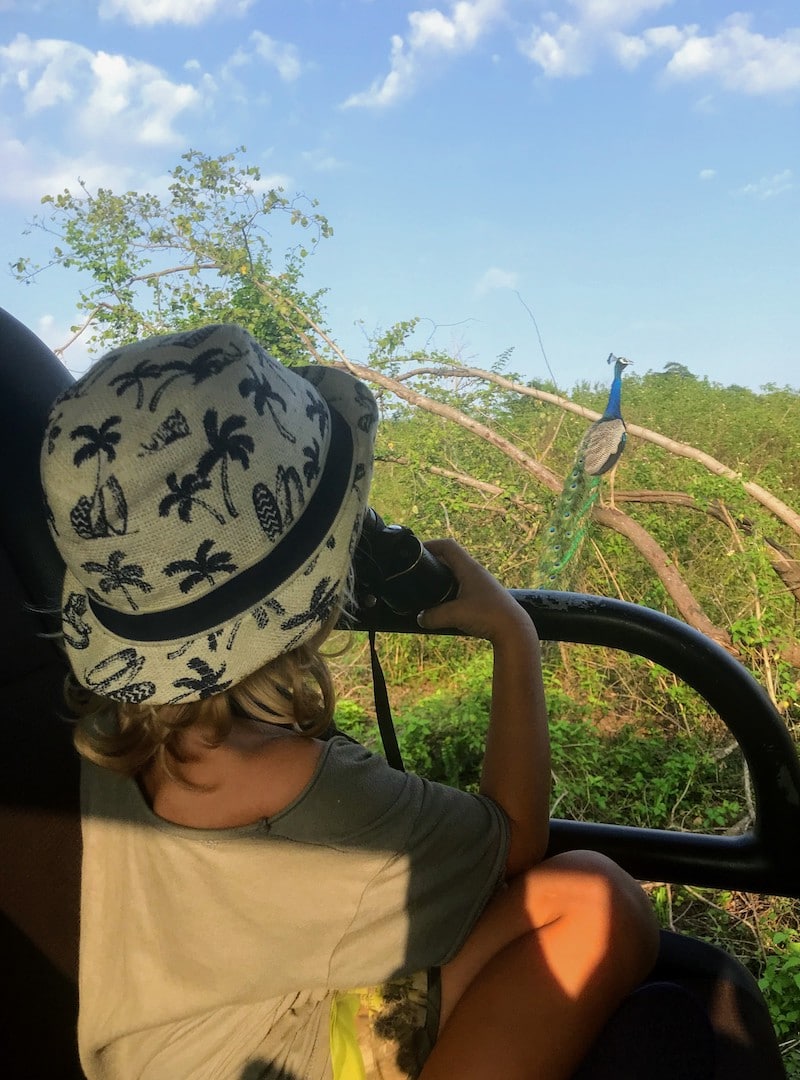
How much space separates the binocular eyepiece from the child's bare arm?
0.08 ft

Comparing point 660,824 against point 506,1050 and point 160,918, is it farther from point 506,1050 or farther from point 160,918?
point 160,918

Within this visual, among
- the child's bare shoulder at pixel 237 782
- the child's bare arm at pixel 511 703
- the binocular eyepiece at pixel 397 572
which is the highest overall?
the binocular eyepiece at pixel 397 572

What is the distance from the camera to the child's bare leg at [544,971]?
91 centimetres

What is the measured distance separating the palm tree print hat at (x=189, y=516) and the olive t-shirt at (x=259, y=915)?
16 cm

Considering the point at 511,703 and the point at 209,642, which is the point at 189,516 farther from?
the point at 511,703

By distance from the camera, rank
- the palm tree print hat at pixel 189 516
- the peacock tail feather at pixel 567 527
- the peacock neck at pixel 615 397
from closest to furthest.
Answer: the palm tree print hat at pixel 189 516, the peacock tail feather at pixel 567 527, the peacock neck at pixel 615 397

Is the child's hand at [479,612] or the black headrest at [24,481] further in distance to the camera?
the child's hand at [479,612]

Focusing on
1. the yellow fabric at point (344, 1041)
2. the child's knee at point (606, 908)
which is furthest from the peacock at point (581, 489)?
the yellow fabric at point (344, 1041)

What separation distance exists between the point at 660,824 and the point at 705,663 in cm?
141

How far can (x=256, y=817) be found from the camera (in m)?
0.90

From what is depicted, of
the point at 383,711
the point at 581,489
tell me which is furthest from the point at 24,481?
the point at 581,489

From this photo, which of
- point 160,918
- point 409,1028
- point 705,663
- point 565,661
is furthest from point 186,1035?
point 565,661

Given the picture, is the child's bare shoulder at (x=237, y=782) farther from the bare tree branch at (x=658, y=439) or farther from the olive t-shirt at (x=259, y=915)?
the bare tree branch at (x=658, y=439)

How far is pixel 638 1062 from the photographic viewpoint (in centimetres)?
89
